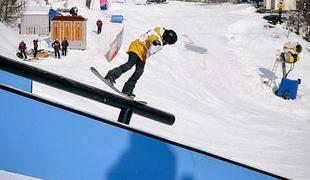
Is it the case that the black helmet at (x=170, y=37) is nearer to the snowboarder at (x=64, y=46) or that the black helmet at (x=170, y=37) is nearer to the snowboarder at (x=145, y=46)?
the snowboarder at (x=145, y=46)

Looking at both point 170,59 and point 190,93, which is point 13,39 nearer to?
point 170,59

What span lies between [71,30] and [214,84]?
25.8ft

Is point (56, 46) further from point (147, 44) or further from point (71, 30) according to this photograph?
point (147, 44)

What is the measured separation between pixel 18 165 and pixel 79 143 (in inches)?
13.8

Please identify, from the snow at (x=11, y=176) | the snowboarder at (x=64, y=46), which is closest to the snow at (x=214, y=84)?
the snowboarder at (x=64, y=46)

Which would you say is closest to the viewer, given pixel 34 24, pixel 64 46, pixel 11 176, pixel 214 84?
pixel 11 176

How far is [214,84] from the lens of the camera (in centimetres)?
1947

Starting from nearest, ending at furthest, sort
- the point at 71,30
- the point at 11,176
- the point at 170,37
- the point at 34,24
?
1. the point at 11,176
2. the point at 170,37
3. the point at 71,30
4. the point at 34,24

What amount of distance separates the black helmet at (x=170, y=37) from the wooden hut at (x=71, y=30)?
13.7 metres

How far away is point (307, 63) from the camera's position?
2530 cm

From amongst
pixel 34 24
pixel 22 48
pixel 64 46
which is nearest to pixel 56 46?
pixel 64 46

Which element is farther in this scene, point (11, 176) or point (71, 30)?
point (71, 30)

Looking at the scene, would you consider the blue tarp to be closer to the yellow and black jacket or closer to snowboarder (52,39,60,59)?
snowboarder (52,39,60,59)

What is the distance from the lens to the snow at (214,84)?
9.06 meters
